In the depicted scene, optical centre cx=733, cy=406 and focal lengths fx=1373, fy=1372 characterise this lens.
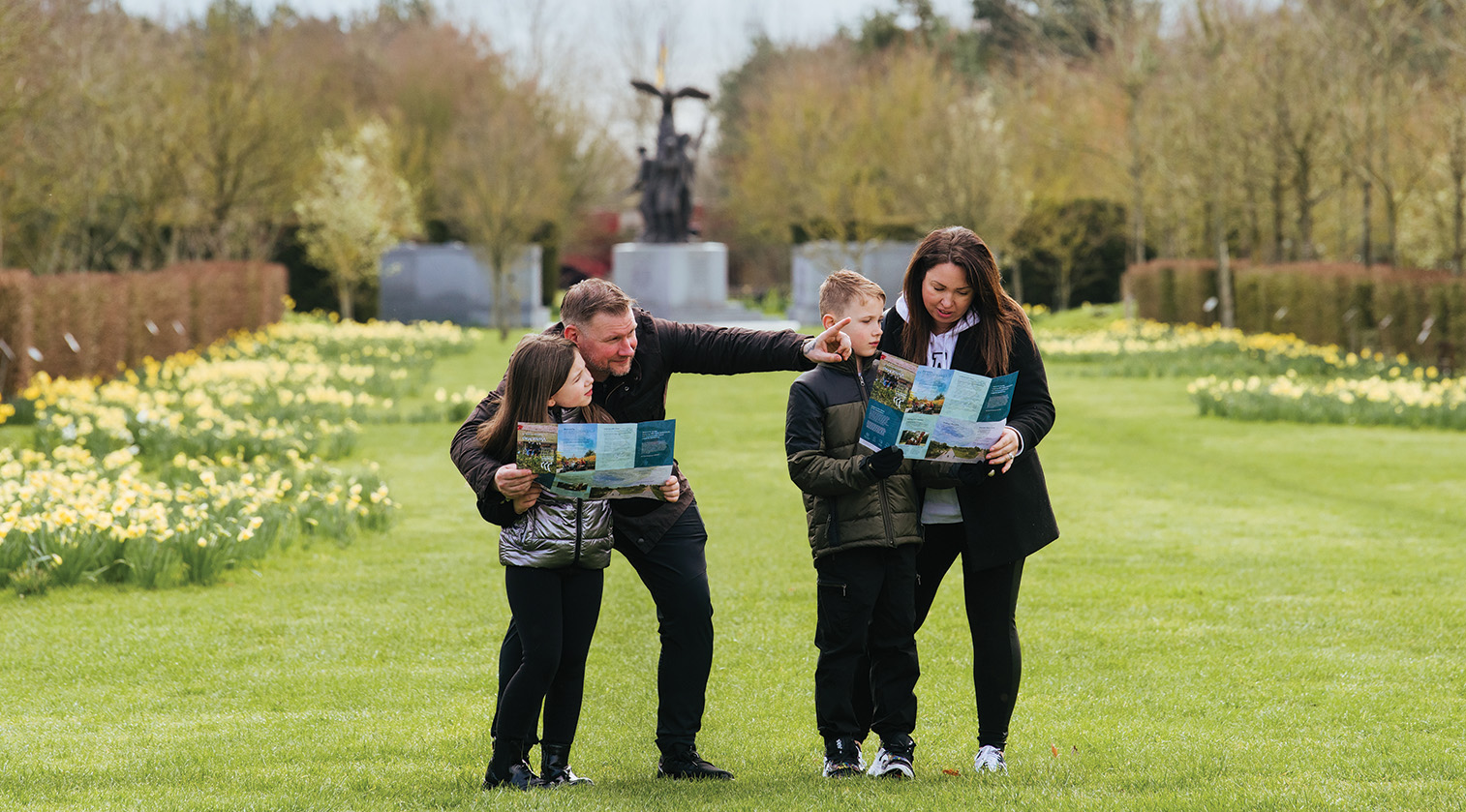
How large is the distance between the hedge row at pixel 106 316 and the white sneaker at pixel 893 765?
32.9ft

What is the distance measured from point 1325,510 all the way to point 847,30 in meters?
46.2

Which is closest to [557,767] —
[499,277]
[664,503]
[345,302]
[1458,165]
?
[664,503]

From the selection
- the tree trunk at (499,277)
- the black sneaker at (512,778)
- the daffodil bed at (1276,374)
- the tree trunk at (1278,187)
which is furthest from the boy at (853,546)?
the tree trunk at (499,277)

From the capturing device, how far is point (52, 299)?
508 inches

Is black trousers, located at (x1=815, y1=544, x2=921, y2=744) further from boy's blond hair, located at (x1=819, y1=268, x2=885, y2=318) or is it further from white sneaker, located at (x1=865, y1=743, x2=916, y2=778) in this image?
boy's blond hair, located at (x1=819, y1=268, x2=885, y2=318)

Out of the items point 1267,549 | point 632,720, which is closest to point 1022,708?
point 632,720

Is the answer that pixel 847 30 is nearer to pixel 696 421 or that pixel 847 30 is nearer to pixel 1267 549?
pixel 696 421

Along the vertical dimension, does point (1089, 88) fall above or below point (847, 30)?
below

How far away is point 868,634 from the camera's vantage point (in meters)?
3.92

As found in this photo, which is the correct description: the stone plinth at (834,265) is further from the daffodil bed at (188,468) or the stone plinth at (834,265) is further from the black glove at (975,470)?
the black glove at (975,470)

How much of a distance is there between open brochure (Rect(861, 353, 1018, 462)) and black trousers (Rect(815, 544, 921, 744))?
371mm

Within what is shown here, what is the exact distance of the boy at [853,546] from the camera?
375cm

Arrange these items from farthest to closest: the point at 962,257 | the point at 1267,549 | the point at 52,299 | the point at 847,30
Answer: the point at 847,30
the point at 52,299
the point at 1267,549
the point at 962,257

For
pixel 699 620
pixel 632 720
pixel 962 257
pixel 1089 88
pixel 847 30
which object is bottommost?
pixel 632 720
